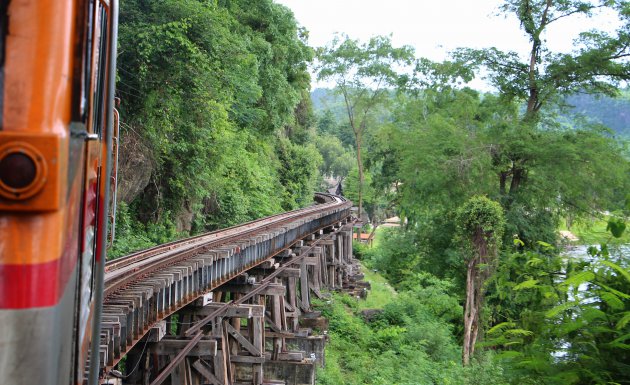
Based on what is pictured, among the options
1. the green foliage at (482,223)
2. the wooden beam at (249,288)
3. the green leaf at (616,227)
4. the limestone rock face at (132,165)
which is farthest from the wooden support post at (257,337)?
the green leaf at (616,227)

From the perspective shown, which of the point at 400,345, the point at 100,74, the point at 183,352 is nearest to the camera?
the point at 100,74

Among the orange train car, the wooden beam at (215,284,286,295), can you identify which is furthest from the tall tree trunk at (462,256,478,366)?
the orange train car

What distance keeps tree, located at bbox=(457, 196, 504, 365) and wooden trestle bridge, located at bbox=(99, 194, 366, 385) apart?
165 inches

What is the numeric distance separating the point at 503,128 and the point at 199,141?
9.76 m

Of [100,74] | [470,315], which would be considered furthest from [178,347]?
[470,315]

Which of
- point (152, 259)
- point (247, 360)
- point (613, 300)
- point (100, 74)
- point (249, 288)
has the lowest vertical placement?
point (247, 360)

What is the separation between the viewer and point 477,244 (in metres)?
17.7

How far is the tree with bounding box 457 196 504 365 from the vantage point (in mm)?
17234

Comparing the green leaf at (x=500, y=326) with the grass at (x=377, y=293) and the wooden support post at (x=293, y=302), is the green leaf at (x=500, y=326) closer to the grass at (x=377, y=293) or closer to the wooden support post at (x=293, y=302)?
the wooden support post at (x=293, y=302)

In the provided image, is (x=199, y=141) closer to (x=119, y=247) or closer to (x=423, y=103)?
(x=119, y=247)

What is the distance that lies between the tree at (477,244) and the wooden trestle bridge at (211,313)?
418 cm

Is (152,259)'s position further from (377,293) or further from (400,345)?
(377,293)

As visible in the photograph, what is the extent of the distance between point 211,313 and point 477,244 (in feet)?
33.5

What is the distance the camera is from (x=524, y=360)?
3.21 metres
